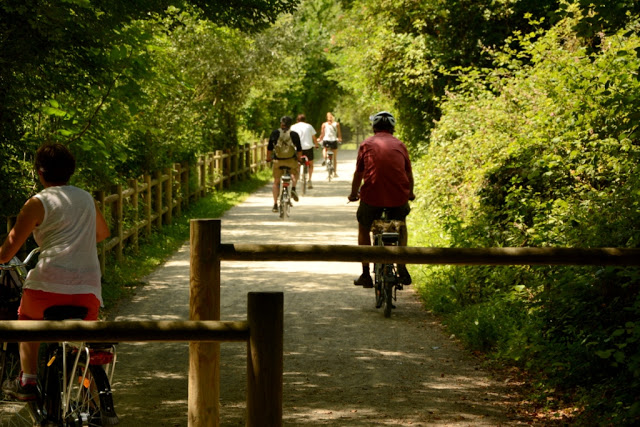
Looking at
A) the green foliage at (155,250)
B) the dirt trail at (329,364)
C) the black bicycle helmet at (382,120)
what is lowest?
the dirt trail at (329,364)

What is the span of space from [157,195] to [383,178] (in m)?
7.81

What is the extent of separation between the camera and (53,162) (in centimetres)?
527

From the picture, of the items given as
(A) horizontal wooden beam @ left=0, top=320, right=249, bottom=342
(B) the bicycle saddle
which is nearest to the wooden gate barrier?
(A) horizontal wooden beam @ left=0, top=320, right=249, bottom=342

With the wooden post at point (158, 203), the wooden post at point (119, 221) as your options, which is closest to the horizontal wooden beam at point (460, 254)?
the wooden post at point (119, 221)

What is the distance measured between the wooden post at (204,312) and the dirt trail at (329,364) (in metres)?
1.66

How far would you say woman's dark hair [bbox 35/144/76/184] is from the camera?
207 inches

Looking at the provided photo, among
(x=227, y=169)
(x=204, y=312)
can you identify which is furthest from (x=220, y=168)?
(x=204, y=312)

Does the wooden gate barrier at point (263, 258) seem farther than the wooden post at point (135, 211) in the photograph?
No

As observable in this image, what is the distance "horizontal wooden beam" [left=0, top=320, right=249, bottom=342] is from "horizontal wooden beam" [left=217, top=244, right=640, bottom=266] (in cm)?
98

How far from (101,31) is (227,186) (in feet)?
60.1

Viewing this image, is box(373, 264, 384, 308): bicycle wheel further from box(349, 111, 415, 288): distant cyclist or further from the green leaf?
the green leaf

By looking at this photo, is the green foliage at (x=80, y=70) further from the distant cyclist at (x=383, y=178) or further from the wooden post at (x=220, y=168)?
the wooden post at (x=220, y=168)

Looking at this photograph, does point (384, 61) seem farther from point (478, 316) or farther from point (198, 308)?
point (198, 308)

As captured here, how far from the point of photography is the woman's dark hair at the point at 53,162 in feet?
17.3
